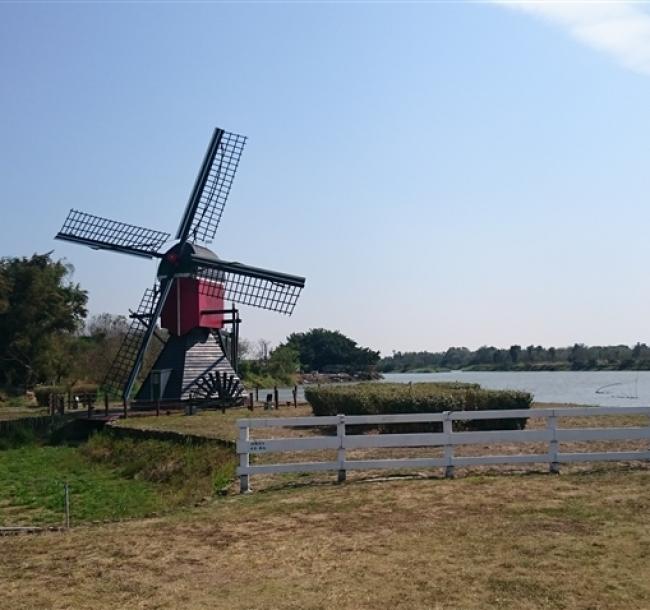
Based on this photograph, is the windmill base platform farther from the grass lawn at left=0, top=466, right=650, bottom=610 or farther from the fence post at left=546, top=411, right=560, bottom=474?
the grass lawn at left=0, top=466, right=650, bottom=610

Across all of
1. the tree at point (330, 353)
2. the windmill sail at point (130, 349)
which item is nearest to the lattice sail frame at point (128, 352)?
the windmill sail at point (130, 349)

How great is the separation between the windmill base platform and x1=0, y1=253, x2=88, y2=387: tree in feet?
68.6

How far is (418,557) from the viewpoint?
7238 mm

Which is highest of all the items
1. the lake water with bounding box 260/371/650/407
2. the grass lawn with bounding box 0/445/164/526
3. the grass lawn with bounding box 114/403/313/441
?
the lake water with bounding box 260/371/650/407

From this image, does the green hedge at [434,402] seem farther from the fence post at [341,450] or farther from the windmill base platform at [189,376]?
the windmill base platform at [189,376]

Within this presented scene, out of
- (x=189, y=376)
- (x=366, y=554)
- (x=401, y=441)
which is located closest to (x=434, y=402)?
(x=401, y=441)

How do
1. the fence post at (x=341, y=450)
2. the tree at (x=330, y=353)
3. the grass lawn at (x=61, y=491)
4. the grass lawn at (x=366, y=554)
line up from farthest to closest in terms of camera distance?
the tree at (x=330, y=353), the grass lawn at (x=61, y=491), the fence post at (x=341, y=450), the grass lawn at (x=366, y=554)

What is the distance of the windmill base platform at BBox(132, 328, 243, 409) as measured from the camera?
Answer: 2988 centimetres

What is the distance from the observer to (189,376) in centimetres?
3017

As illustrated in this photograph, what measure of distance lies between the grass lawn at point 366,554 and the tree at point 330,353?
94.5 m

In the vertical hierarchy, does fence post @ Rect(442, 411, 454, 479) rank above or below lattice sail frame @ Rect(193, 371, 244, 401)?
below

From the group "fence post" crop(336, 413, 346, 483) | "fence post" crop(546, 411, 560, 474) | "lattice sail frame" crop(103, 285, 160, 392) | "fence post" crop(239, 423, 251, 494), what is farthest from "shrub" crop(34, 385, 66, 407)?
"fence post" crop(546, 411, 560, 474)

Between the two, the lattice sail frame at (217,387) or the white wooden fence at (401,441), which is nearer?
the white wooden fence at (401,441)

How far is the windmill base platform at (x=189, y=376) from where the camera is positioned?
2988 cm
